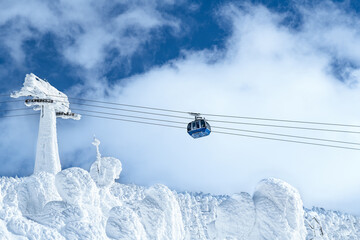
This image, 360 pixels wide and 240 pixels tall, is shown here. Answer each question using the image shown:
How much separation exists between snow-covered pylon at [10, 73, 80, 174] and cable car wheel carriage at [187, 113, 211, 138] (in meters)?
12.5

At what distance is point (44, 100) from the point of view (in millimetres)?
31062

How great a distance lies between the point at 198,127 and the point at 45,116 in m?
14.7

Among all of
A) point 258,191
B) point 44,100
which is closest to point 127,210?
point 258,191

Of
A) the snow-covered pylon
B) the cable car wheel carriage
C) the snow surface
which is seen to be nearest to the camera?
the snow surface

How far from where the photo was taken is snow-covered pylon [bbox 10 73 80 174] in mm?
29922

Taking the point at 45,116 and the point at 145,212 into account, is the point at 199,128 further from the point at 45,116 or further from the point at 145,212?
the point at 45,116

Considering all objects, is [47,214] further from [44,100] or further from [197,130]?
[44,100]

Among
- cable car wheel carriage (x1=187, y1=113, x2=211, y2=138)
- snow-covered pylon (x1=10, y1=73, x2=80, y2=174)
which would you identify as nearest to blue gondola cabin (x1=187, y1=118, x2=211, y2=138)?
cable car wheel carriage (x1=187, y1=113, x2=211, y2=138)

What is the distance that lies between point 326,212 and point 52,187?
40465mm

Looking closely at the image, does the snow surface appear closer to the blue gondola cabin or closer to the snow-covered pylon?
the blue gondola cabin

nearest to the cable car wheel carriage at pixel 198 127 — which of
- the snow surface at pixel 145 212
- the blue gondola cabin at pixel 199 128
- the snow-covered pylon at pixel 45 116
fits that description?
the blue gondola cabin at pixel 199 128

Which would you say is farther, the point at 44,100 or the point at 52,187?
the point at 44,100

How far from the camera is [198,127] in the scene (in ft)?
75.4

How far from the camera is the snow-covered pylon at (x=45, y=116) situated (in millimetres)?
29922
